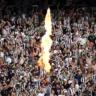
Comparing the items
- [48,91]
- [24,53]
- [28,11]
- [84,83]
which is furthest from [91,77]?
[28,11]

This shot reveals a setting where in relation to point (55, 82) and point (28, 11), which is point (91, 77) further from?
point (28, 11)

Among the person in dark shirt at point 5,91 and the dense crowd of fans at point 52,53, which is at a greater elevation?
the dense crowd of fans at point 52,53

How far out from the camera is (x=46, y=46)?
1680 centimetres

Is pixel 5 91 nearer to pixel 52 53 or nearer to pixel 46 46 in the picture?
pixel 52 53

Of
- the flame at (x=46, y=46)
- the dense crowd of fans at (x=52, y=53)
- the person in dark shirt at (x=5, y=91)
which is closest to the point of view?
the person in dark shirt at (x=5, y=91)

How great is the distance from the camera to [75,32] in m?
17.0

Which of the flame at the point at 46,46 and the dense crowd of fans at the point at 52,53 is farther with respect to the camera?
the flame at the point at 46,46

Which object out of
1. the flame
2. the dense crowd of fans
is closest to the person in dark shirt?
the dense crowd of fans

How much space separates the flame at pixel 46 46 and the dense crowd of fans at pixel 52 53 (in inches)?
6.4

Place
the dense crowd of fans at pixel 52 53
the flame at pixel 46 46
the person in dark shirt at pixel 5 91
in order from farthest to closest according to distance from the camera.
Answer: the flame at pixel 46 46, the dense crowd of fans at pixel 52 53, the person in dark shirt at pixel 5 91

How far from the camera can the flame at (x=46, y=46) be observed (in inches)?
624

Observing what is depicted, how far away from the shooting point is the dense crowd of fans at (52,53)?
14.6m

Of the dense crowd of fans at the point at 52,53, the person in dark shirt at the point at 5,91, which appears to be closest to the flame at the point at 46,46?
the dense crowd of fans at the point at 52,53

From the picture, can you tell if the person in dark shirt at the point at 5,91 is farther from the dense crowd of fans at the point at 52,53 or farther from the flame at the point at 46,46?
the flame at the point at 46,46
